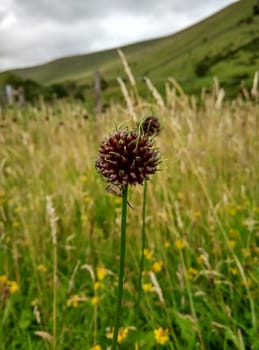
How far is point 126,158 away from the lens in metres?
0.88

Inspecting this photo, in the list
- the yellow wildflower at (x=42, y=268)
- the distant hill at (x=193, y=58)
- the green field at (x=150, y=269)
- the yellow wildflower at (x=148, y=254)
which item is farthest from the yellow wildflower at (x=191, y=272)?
the distant hill at (x=193, y=58)

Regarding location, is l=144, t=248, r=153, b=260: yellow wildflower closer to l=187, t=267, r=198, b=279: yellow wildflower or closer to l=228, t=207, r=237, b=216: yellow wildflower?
l=187, t=267, r=198, b=279: yellow wildflower

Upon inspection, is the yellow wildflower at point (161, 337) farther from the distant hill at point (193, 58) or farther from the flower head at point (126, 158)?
the distant hill at point (193, 58)

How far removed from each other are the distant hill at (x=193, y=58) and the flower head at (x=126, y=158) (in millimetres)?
3727

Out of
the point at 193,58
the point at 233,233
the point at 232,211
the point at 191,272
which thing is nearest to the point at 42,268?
the point at 191,272

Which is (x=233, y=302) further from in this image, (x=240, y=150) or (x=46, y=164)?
(x=46, y=164)

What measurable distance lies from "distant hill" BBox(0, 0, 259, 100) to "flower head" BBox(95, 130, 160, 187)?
12.2 feet

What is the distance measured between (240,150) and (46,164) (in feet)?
7.23

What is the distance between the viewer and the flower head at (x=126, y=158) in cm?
86

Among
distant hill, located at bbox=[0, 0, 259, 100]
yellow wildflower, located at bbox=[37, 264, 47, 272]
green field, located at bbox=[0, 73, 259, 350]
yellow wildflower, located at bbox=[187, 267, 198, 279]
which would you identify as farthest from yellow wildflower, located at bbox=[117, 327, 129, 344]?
distant hill, located at bbox=[0, 0, 259, 100]

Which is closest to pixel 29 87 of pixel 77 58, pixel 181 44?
pixel 181 44

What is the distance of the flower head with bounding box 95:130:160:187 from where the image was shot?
862 millimetres

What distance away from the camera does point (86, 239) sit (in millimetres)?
2873

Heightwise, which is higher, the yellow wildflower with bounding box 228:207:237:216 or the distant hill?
the distant hill
